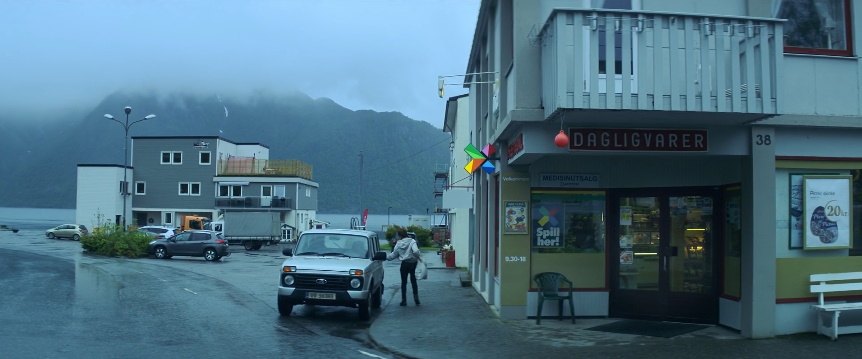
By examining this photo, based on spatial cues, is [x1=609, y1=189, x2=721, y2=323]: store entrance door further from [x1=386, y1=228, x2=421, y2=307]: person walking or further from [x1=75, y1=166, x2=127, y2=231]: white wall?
[x1=75, y1=166, x2=127, y2=231]: white wall

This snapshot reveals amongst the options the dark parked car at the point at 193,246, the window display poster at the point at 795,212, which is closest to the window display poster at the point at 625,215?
the window display poster at the point at 795,212

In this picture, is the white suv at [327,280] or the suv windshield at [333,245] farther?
the suv windshield at [333,245]

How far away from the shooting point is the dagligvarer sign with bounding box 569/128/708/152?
11.3 m

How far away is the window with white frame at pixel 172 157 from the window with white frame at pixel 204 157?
2020 millimetres

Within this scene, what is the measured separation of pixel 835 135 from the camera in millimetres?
11875

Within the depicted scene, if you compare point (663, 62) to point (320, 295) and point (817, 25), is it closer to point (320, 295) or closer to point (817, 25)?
point (817, 25)

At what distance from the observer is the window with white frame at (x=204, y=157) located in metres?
74.2

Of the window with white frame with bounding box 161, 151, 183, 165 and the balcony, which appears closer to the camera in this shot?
the balcony

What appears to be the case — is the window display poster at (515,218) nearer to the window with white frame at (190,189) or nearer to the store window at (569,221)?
the store window at (569,221)

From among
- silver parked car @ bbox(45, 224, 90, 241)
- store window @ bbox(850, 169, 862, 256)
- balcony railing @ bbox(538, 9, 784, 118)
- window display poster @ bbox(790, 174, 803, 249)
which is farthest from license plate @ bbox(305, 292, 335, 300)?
silver parked car @ bbox(45, 224, 90, 241)

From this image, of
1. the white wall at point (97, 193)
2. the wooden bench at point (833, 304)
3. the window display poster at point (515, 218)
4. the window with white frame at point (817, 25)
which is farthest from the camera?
the white wall at point (97, 193)

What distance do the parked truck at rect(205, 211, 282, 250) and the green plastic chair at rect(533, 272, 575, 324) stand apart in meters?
41.4

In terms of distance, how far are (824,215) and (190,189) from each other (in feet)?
227

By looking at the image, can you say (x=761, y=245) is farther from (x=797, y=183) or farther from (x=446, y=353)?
(x=446, y=353)
